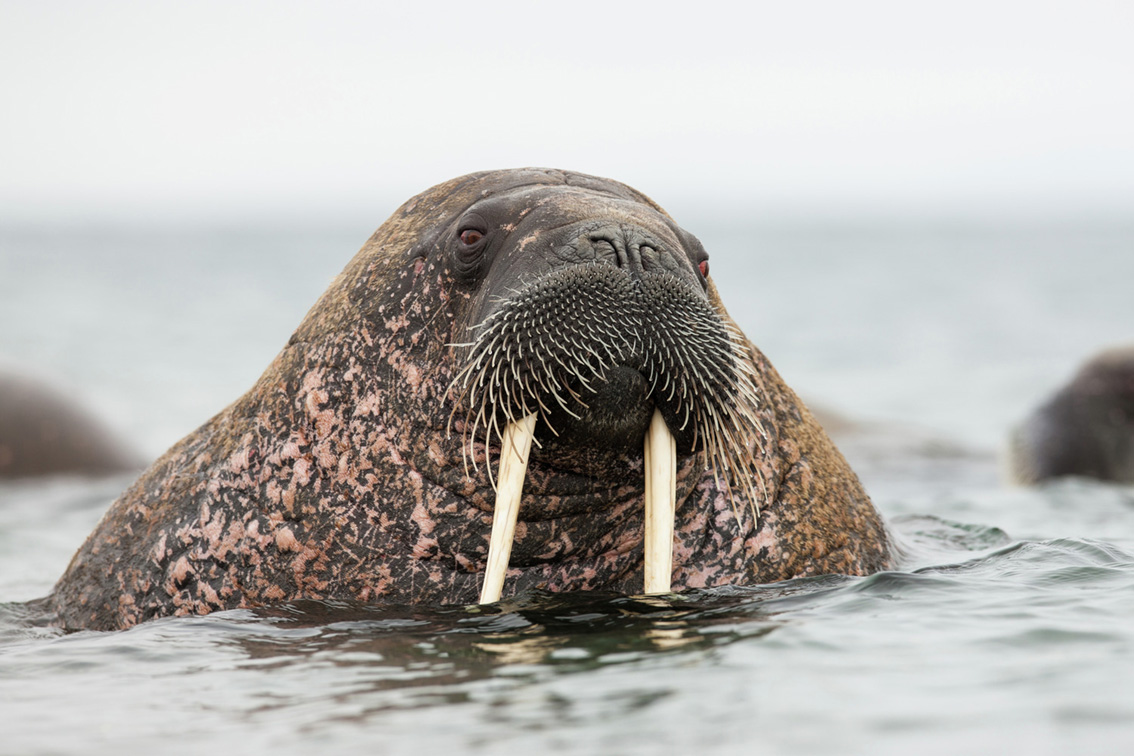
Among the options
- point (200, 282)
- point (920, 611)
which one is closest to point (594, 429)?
point (920, 611)

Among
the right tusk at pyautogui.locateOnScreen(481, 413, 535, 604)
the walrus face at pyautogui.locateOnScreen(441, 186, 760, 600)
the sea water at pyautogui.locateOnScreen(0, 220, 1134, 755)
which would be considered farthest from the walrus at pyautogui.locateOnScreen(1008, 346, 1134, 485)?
the right tusk at pyautogui.locateOnScreen(481, 413, 535, 604)

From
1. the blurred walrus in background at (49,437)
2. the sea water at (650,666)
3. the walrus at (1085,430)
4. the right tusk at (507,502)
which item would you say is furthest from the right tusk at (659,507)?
the blurred walrus in background at (49,437)

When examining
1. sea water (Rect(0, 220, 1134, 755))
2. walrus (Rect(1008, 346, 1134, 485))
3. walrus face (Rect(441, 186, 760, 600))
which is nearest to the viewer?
sea water (Rect(0, 220, 1134, 755))

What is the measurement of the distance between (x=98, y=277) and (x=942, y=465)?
51.9 metres

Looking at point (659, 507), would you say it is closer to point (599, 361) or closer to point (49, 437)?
point (599, 361)

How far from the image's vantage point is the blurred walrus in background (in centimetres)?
1269

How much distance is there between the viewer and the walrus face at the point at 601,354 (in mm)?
4438

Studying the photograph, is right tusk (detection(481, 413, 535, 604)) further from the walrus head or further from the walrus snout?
the walrus snout

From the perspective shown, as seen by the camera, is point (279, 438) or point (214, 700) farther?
point (279, 438)

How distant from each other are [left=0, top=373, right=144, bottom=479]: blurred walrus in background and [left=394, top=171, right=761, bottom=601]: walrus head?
9169 mm

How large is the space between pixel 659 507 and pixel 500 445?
77cm

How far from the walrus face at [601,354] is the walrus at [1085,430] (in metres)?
8.53

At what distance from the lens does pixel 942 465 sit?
47.4 feet

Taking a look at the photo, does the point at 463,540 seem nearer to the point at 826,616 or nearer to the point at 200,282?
the point at 826,616
